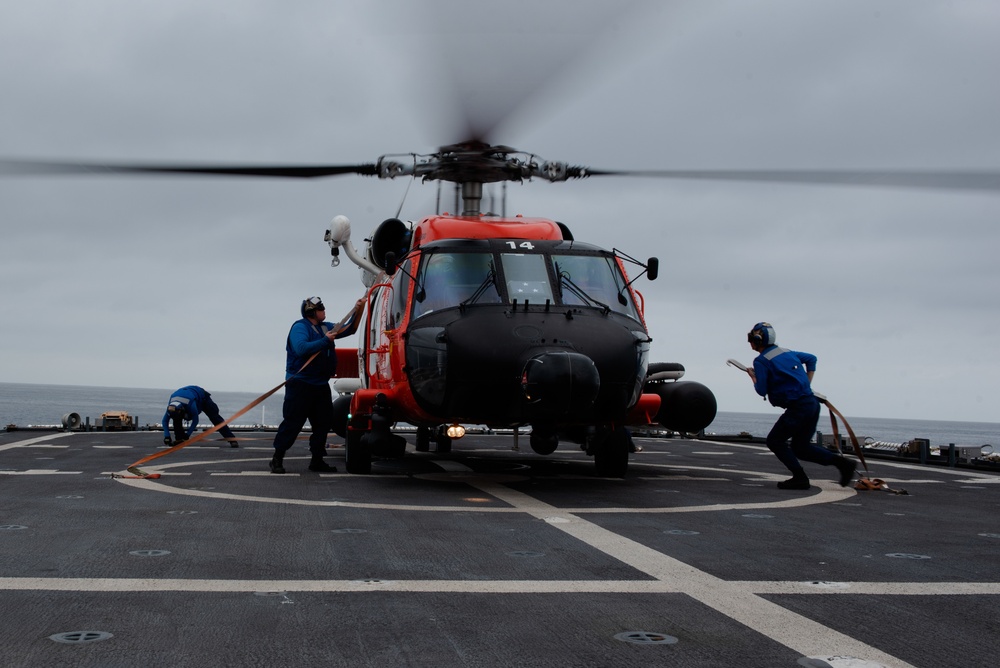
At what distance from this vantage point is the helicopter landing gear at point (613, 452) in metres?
10.5

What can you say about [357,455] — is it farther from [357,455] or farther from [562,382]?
[562,382]

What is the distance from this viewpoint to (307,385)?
11133 millimetres

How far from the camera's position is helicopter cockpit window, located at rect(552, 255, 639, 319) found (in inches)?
383

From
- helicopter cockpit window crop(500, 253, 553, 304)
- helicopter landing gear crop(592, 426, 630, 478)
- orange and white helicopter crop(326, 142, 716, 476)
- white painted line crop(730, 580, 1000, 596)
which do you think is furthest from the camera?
helicopter landing gear crop(592, 426, 630, 478)

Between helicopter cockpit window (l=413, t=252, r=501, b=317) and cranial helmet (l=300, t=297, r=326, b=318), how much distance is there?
75.6 inches

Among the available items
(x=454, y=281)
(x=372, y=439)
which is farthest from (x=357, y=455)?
(x=454, y=281)

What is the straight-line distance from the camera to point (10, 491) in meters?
8.20

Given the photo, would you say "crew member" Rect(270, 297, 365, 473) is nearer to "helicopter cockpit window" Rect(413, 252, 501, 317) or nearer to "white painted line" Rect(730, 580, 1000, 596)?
"helicopter cockpit window" Rect(413, 252, 501, 317)

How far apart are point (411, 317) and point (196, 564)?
5.10 metres

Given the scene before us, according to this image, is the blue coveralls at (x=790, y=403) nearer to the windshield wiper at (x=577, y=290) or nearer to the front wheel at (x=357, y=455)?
the windshield wiper at (x=577, y=290)

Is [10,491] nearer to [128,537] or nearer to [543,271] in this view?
[128,537]

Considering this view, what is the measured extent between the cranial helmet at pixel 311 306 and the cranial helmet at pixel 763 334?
16.7 feet

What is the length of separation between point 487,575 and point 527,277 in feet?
17.3

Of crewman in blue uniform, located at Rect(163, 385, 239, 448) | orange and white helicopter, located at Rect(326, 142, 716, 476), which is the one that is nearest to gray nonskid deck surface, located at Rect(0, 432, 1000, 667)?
orange and white helicopter, located at Rect(326, 142, 716, 476)
